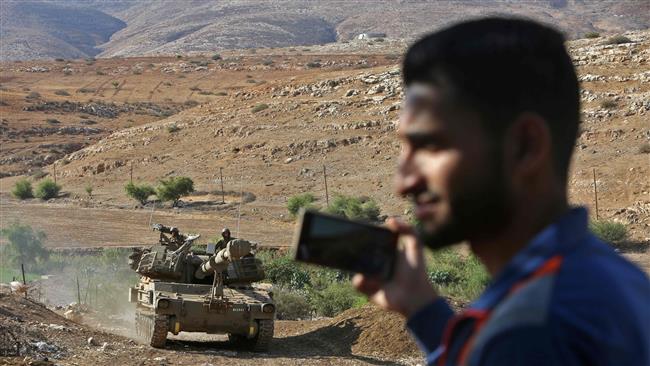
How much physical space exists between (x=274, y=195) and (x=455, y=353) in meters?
38.9

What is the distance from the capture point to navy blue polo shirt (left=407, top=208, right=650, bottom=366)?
190cm

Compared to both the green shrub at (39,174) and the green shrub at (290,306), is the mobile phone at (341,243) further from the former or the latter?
the green shrub at (39,174)

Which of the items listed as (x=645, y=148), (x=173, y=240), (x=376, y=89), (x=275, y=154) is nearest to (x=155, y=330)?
(x=173, y=240)

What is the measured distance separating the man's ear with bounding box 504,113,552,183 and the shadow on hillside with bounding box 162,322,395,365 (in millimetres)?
13098

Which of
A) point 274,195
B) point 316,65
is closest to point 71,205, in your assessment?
point 274,195

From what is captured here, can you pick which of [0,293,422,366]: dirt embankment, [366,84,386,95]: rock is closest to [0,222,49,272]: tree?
[0,293,422,366]: dirt embankment

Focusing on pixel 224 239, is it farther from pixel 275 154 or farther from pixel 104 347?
pixel 275 154

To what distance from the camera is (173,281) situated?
56.1ft

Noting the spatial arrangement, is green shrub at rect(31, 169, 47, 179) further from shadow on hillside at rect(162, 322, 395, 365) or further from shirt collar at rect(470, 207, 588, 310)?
shirt collar at rect(470, 207, 588, 310)

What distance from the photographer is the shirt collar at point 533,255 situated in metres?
2.05

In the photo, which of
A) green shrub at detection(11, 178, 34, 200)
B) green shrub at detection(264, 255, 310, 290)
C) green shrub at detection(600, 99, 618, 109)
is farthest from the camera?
green shrub at detection(11, 178, 34, 200)

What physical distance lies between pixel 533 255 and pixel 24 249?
28003 mm

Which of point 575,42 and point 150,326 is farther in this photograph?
point 575,42

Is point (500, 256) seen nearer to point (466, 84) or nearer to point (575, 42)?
point (466, 84)
